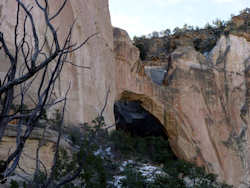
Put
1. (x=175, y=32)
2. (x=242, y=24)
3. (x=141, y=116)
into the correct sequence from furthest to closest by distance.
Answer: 1. (x=175, y=32)
2. (x=242, y=24)
3. (x=141, y=116)

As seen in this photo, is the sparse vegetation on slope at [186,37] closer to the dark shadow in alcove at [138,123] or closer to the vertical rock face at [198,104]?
the dark shadow in alcove at [138,123]

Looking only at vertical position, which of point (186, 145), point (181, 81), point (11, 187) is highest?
point (181, 81)

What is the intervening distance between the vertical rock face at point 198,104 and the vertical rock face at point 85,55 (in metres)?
0.99

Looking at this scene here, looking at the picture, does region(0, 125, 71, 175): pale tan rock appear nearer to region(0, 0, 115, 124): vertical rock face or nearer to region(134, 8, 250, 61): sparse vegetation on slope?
region(0, 0, 115, 124): vertical rock face

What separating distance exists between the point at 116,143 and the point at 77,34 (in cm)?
329

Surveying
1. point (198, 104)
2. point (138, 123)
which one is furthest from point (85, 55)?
point (138, 123)

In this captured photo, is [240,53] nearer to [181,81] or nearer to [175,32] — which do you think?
[181,81]

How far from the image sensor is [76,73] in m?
11.1

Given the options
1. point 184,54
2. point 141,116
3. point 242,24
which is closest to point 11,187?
point 184,54

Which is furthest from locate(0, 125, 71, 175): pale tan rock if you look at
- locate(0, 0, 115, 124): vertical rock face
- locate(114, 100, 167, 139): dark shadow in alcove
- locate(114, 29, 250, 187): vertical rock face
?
locate(114, 100, 167, 139): dark shadow in alcove

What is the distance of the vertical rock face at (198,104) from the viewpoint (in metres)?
13.8

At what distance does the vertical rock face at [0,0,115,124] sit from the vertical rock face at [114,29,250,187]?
39.1 inches

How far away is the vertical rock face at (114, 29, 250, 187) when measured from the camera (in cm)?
1379

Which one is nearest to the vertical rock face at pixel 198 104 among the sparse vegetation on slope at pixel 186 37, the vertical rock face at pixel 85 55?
the vertical rock face at pixel 85 55
